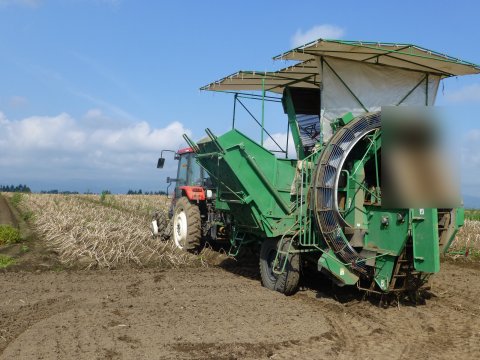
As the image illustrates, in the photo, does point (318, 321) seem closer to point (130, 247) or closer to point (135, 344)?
point (135, 344)

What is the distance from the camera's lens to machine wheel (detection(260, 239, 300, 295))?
7.14 metres

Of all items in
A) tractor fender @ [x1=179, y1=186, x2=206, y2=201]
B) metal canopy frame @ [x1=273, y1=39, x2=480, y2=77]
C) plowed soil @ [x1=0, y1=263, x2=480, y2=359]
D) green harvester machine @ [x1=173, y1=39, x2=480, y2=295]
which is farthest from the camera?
tractor fender @ [x1=179, y1=186, x2=206, y2=201]

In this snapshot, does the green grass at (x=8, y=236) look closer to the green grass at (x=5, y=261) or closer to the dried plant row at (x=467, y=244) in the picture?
the green grass at (x=5, y=261)

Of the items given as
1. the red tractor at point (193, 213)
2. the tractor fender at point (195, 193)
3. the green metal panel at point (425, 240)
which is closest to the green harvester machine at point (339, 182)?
the green metal panel at point (425, 240)

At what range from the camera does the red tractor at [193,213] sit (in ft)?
34.2

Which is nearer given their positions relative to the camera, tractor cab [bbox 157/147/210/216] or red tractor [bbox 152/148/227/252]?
red tractor [bbox 152/148/227/252]

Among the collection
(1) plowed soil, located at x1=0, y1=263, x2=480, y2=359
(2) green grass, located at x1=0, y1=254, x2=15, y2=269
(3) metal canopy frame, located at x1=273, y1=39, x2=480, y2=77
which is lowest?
(1) plowed soil, located at x1=0, y1=263, x2=480, y2=359

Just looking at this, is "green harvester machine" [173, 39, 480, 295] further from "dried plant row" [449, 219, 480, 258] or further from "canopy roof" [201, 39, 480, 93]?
"dried plant row" [449, 219, 480, 258]

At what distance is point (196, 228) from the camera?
10570 millimetres

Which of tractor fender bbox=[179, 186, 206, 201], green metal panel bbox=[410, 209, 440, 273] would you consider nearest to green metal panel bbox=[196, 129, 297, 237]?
green metal panel bbox=[410, 209, 440, 273]

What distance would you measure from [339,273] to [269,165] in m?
1.99

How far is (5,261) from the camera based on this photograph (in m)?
9.63

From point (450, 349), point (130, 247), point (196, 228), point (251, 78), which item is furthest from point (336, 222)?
point (130, 247)

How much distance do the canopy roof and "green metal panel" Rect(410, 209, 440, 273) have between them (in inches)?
92.9
